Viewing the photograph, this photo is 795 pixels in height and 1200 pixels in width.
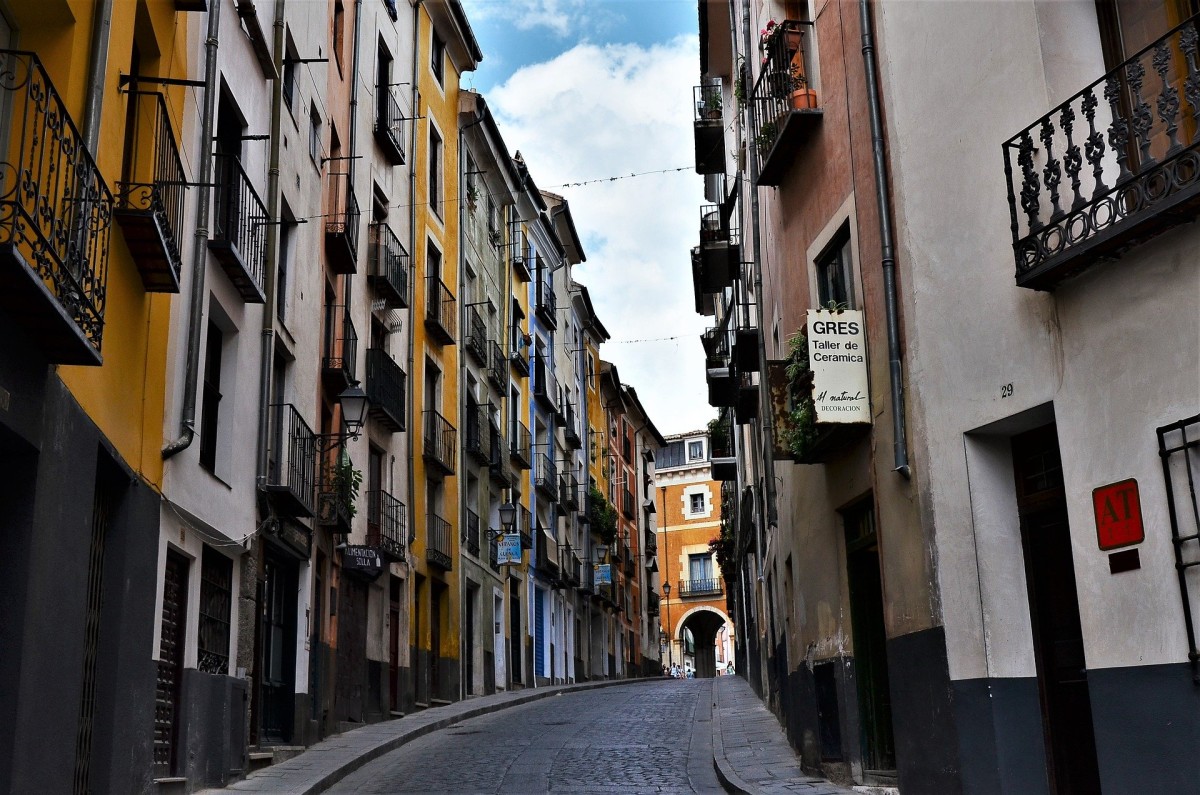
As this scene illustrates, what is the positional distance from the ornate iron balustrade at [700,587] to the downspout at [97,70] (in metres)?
63.9

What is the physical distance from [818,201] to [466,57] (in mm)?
20598

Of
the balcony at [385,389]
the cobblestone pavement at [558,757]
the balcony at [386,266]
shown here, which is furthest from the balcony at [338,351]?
the cobblestone pavement at [558,757]

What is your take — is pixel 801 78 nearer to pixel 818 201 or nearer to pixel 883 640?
pixel 818 201

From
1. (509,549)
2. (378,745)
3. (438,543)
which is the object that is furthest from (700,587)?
(378,745)

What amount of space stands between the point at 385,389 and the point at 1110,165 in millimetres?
15435

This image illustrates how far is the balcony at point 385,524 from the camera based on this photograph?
2123 cm

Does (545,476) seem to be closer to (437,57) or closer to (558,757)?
(437,57)

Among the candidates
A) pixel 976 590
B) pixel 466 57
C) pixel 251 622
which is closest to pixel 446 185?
pixel 466 57

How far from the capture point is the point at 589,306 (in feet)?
168

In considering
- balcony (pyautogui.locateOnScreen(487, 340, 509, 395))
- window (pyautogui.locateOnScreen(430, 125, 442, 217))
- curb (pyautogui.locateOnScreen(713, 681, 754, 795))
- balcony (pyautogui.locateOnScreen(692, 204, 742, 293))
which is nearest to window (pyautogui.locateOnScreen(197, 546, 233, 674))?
curb (pyautogui.locateOnScreen(713, 681, 754, 795))

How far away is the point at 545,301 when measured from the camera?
135 feet

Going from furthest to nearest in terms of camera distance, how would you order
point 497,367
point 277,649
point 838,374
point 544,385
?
point 544,385 → point 497,367 → point 277,649 → point 838,374

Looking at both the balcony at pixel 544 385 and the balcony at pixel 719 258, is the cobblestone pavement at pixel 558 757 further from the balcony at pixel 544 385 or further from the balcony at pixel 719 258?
the balcony at pixel 544 385

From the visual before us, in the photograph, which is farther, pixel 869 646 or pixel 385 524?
pixel 385 524
